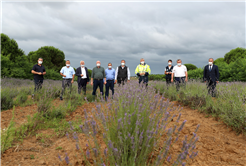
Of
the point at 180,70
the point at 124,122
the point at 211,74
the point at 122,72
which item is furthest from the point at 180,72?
the point at 124,122

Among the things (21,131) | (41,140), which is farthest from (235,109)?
(21,131)

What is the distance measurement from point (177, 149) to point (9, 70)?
14.3m

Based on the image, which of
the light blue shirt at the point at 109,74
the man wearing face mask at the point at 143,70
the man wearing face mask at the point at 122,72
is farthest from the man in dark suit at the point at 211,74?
the light blue shirt at the point at 109,74

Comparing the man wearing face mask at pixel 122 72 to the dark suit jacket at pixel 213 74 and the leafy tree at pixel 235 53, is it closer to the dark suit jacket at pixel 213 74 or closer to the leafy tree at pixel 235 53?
the dark suit jacket at pixel 213 74

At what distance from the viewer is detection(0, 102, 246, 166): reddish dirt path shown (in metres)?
2.51

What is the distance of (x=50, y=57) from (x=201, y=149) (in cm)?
1998

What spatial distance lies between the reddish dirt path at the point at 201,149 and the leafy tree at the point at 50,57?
16.8m

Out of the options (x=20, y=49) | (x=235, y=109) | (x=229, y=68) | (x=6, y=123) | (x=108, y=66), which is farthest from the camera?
(x=20, y=49)

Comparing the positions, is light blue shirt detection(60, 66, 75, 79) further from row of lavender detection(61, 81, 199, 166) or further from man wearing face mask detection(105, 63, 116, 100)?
row of lavender detection(61, 81, 199, 166)

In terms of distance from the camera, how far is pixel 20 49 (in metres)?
14.8

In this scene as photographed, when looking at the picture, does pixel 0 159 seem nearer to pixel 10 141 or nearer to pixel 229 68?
pixel 10 141

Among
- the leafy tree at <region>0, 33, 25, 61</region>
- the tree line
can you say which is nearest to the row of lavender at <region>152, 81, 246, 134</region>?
the tree line

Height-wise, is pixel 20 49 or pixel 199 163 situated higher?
pixel 20 49

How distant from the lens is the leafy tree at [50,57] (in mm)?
18562
